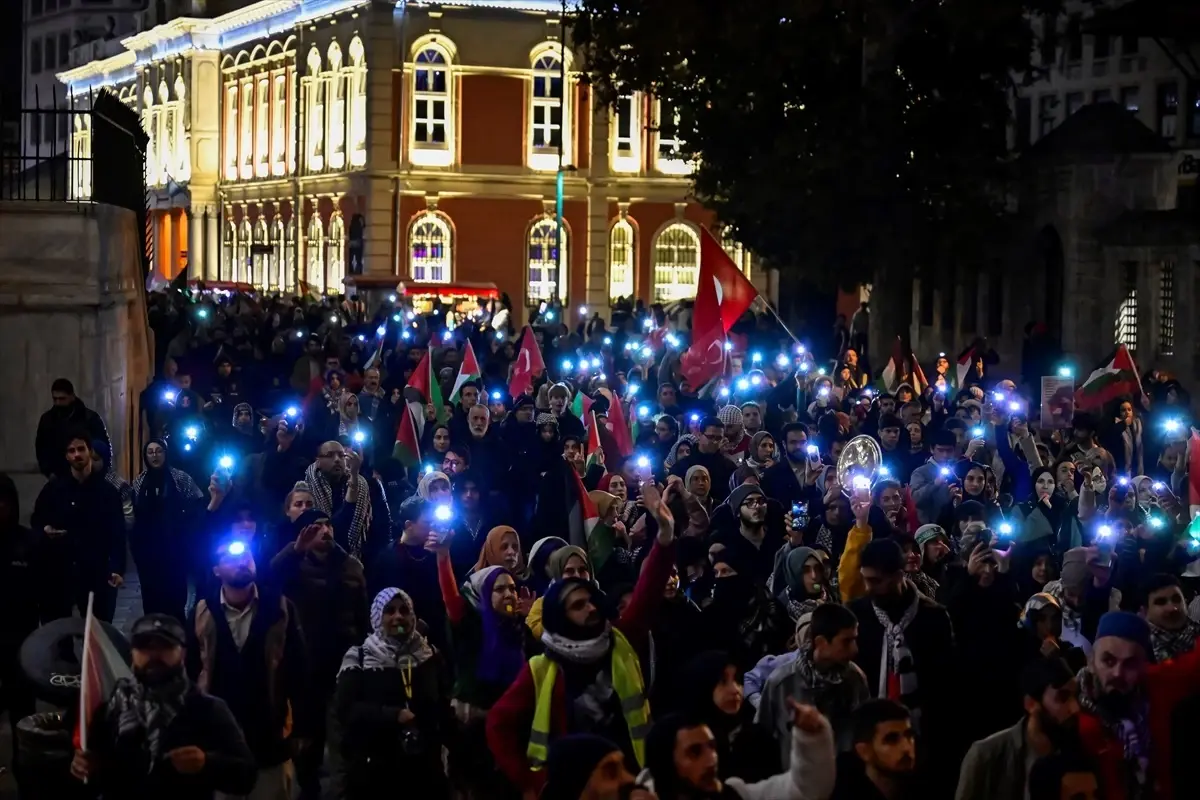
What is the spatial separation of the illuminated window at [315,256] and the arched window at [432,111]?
206 inches

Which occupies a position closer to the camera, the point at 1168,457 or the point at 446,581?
the point at 446,581

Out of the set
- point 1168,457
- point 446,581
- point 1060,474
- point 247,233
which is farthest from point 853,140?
point 247,233

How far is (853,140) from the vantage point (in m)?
31.7

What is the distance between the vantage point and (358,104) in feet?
189

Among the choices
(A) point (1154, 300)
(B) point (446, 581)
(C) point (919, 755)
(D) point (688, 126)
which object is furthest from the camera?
(D) point (688, 126)

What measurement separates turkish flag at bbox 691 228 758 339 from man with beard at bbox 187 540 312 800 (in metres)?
12.0

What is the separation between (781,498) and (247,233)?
5668 cm

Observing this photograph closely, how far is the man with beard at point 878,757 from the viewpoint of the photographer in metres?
6.95

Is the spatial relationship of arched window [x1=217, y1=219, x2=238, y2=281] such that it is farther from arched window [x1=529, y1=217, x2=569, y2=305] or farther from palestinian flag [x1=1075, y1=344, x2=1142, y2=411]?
palestinian flag [x1=1075, y1=344, x2=1142, y2=411]

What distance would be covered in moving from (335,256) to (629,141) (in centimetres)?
833

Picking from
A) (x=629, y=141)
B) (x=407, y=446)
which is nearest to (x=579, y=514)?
(x=407, y=446)

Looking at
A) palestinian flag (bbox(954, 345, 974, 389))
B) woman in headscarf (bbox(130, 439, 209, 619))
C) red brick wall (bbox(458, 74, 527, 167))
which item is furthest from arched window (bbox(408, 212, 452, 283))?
woman in headscarf (bbox(130, 439, 209, 619))

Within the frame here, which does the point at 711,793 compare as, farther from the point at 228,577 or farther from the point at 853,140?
the point at 853,140

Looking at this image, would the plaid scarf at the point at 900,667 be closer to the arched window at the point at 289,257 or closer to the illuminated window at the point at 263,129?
the arched window at the point at 289,257
